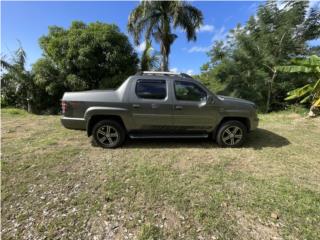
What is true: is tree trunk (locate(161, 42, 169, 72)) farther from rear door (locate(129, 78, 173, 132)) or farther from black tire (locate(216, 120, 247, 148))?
black tire (locate(216, 120, 247, 148))

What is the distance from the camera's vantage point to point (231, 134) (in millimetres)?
5223

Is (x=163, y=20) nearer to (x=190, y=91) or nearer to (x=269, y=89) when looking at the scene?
(x=269, y=89)

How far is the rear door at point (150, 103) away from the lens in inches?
191

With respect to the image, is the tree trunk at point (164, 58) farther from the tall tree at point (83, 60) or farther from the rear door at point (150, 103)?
the rear door at point (150, 103)

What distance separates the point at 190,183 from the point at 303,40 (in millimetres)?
11803

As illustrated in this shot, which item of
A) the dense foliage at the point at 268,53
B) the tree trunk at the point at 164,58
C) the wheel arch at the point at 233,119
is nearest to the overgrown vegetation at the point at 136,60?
the dense foliage at the point at 268,53

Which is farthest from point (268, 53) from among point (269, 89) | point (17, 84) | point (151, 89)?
point (17, 84)

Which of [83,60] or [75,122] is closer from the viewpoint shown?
[75,122]

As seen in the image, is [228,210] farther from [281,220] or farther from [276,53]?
[276,53]

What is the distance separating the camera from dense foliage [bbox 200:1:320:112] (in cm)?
1087

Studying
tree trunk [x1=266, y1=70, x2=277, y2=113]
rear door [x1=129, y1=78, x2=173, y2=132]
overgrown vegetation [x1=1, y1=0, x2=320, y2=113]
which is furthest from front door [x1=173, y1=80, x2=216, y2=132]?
tree trunk [x1=266, y1=70, x2=277, y2=113]

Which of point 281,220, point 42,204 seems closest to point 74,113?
point 42,204

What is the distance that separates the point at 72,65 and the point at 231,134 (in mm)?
9787

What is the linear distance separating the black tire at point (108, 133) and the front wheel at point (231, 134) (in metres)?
2.44
